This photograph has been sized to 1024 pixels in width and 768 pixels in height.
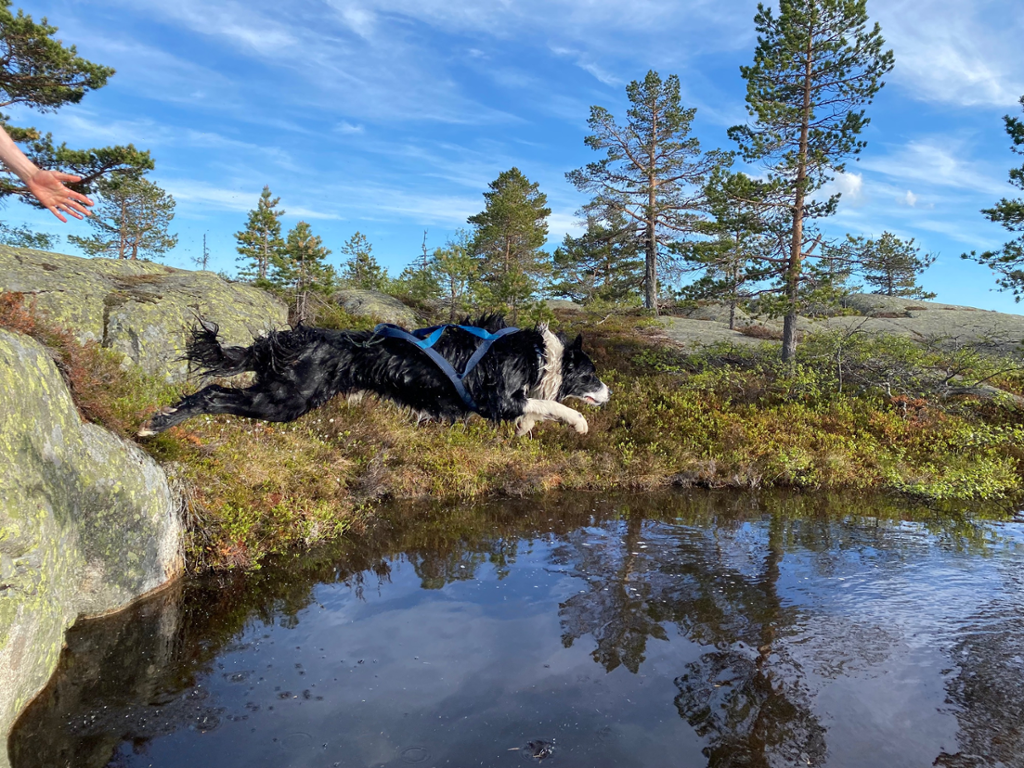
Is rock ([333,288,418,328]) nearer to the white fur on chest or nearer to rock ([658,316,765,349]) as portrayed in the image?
rock ([658,316,765,349])

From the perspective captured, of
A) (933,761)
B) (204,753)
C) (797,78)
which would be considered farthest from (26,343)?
(797,78)

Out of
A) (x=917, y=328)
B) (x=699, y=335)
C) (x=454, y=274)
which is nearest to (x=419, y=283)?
(x=454, y=274)

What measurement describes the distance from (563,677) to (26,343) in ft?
16.3

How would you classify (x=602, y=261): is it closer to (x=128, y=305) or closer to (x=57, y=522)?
(x=128, y=305)

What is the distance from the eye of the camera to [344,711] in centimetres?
398

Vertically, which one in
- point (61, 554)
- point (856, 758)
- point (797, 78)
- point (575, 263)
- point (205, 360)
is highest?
point (797, 78)

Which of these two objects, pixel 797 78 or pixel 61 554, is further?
→ pixel 797 78

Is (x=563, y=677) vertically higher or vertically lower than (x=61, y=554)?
lower

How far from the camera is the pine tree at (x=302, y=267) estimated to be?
51.6 ft

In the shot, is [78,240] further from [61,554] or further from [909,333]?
[909,333]

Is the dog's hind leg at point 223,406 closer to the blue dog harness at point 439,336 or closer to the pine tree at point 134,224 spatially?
the blue dog harness at point 439,336

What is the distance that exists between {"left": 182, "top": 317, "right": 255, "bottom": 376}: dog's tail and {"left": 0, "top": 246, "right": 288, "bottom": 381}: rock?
7.89 feet

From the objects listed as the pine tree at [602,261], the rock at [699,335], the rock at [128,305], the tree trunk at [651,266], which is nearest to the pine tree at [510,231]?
the pine tree at [602,261]

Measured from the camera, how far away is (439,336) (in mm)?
6391
